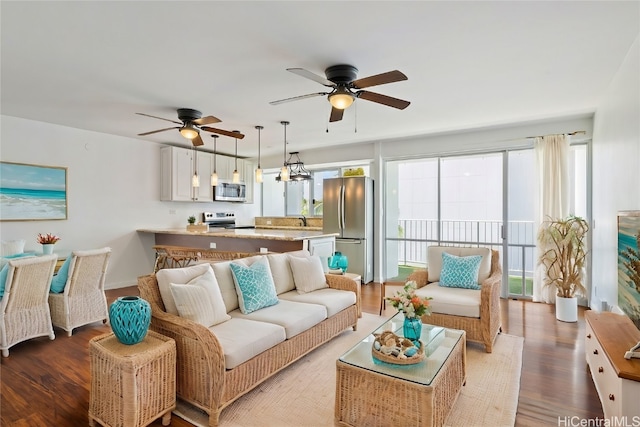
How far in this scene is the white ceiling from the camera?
2.14m

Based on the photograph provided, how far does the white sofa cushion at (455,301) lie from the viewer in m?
3.17

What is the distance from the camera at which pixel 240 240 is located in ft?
16.4

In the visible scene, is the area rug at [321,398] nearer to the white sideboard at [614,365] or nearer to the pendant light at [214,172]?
the white sideboard at [614,365]

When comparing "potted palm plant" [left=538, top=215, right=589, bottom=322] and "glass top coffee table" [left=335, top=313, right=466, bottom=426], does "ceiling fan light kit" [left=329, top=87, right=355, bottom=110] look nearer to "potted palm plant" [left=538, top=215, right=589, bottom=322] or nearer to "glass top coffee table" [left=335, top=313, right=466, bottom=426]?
"glass top coffee table" [left=335, top=313, right=466, bottom=426]

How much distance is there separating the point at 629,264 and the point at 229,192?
627cm

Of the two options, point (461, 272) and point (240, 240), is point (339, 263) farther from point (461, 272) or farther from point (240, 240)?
point (240, 240)

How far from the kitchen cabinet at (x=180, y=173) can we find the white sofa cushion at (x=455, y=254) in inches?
176

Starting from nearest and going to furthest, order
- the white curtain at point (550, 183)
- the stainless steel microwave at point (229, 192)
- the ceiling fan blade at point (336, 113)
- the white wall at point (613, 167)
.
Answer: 1. the white wall at point (613, 167)
2. the ceiling fan blade at point (336, 113)
3. the white curtain at point (550, 183)
4. the stainless steel microwave at point (229, 192)

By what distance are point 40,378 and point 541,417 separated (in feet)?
11.7

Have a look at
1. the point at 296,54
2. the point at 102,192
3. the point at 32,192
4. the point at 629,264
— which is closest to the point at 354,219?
the point at 296,54

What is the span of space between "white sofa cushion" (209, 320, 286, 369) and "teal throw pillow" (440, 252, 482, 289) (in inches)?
79.1

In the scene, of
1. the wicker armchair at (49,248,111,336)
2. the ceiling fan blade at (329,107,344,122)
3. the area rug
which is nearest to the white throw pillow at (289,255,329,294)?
the area rug

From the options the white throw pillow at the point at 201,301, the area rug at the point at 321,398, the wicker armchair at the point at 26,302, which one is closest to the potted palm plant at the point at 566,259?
the area rug at the point at 321,398

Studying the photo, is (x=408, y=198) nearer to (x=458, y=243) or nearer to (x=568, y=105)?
(x=458, y=243)
